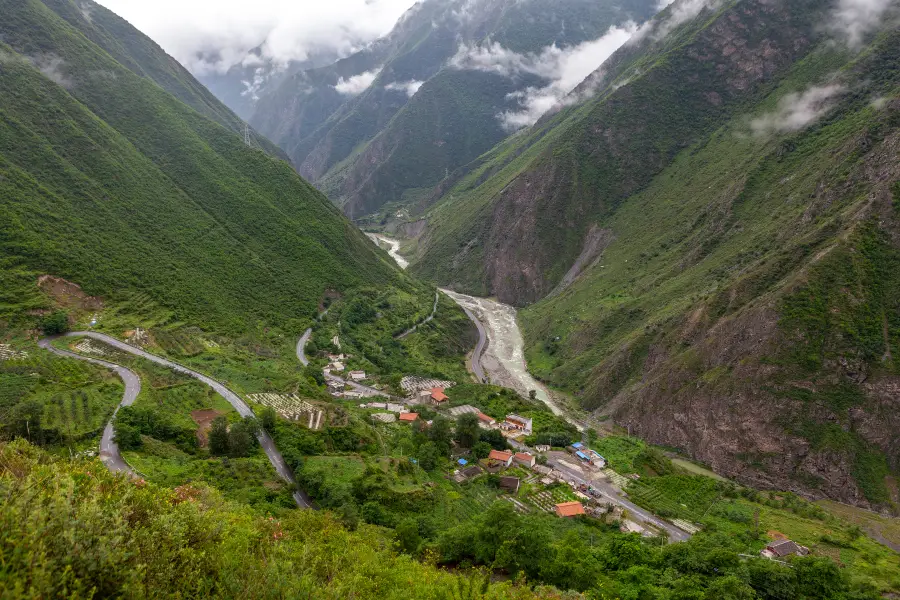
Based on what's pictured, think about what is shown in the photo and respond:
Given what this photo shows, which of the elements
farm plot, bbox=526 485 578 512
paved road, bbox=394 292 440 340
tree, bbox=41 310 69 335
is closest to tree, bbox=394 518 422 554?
farm plot, bbox=526 485 578 512

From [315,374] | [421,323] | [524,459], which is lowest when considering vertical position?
[315,374]

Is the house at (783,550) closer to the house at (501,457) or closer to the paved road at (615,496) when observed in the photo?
the paved road at (615,496)

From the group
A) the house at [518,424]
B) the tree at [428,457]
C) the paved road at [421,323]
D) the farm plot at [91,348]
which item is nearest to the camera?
the tree at [428,457]

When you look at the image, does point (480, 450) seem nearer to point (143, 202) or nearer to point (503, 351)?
point (503, 351)

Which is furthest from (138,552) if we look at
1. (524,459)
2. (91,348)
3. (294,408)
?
(91,348)

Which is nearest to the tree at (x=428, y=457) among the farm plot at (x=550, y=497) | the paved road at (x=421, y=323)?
the farm plot at (x=550, y=497)

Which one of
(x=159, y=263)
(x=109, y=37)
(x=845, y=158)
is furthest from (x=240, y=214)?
(x=845, y=158)
